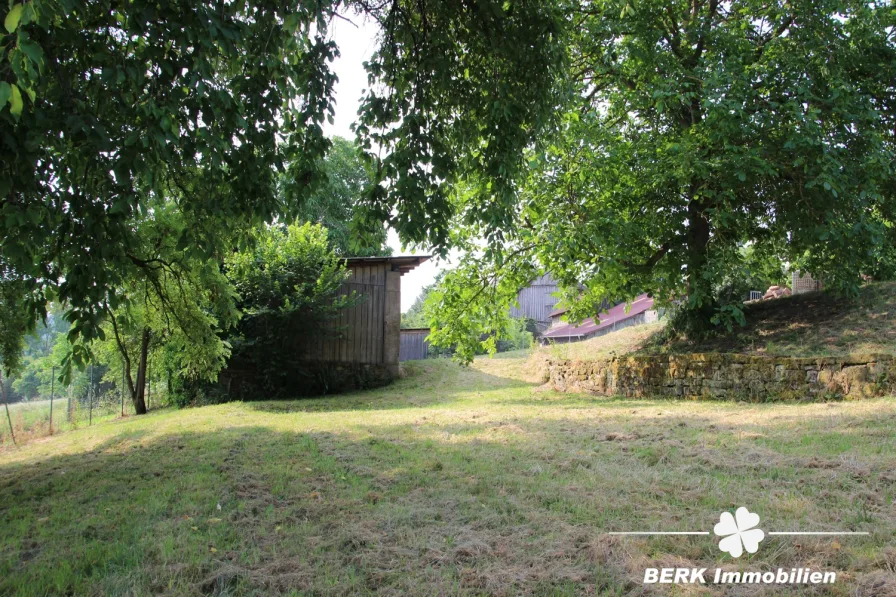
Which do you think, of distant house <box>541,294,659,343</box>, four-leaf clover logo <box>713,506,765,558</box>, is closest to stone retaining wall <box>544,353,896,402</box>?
four-leaf clover logo <box>713,506,765,558</box>

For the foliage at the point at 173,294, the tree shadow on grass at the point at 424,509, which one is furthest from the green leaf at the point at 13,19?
the foliage at the point at 173,294

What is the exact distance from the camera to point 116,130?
3.33 meters

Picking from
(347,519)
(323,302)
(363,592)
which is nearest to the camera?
(363,592)

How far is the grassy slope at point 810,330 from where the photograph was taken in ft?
29.6

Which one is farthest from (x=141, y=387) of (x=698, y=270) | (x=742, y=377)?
(x=742, y=377)

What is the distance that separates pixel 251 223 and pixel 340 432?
351 centimetres

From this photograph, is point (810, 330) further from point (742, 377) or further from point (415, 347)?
point (415, 347)

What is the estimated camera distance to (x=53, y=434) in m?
11.3

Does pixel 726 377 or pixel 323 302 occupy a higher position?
pixel 323 302

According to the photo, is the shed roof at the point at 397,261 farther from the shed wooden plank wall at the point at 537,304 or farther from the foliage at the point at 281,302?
the shed wooden plank wall at the point at 537,304

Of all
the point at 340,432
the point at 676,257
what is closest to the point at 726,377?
the point at 676,257

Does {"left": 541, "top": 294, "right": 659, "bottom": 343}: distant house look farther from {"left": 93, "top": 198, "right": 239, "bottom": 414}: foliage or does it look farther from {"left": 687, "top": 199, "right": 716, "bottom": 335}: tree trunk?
{"left": 93, "top": 198, "right": 239, "bottom": 414}: foliage

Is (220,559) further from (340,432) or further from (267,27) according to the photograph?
(340,432)

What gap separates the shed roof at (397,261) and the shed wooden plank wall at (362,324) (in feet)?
0.55
